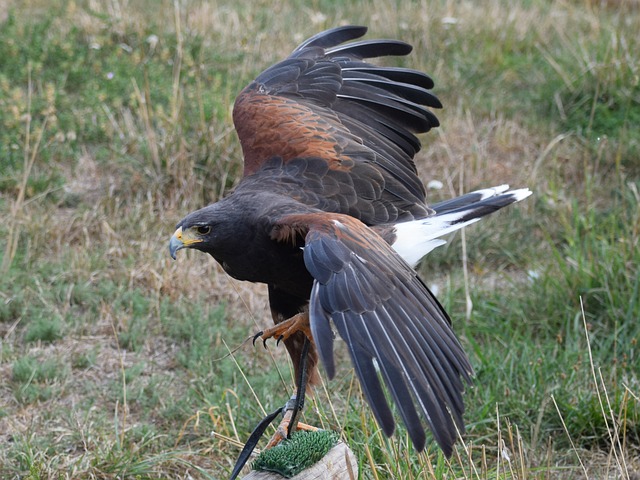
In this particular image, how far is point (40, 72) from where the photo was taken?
7160 millimetres

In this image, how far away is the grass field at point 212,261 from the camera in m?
4.09

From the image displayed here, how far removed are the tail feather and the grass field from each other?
0.68m

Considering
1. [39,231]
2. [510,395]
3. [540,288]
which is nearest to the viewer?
[510,395]

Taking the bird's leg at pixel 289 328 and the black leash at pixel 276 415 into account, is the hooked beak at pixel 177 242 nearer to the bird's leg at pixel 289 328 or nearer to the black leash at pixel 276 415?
the bird's leg at pixel 289 328

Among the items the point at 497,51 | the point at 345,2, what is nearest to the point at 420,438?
the point at 497,51

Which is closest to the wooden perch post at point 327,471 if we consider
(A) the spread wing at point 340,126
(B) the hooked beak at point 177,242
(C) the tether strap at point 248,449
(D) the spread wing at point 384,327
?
(C) the tether strap at point 248,449

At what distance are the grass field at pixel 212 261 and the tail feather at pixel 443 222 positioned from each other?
679mm

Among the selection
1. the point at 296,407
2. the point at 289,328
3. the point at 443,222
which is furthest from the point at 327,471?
the point at 443,222

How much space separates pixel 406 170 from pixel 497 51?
13.8 feet

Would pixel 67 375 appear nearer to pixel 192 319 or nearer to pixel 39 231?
pixel 192 319

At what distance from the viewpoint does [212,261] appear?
558cm

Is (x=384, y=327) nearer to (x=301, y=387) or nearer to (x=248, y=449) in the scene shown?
(x=301, y=387)

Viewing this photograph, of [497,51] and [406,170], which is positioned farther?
[497,51]

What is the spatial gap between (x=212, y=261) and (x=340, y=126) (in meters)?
1.60
